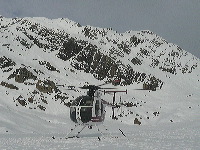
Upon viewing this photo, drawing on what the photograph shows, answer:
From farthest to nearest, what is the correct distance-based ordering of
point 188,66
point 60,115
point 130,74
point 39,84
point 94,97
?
point 188,66 < point 130,74 < point 39,84 < point 60,115 < point 94,97

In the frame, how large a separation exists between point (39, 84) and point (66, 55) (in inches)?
682

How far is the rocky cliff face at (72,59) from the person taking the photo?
38656 millimetres

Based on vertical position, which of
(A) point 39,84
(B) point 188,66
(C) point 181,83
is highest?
(B) point 188,66

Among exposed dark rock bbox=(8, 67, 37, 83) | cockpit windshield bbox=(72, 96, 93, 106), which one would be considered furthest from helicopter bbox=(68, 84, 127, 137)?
exposed dark rock bbox=(8, 67, 37, 83)

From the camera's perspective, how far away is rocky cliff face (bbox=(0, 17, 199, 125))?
38.7m

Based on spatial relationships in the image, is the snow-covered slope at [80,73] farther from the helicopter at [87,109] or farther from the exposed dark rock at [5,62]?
the helicopter at [87,109]

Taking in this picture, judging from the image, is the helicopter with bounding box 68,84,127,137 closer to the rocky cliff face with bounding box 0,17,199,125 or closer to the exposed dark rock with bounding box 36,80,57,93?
the rocky cliff face with bounding box 0,17,199,125

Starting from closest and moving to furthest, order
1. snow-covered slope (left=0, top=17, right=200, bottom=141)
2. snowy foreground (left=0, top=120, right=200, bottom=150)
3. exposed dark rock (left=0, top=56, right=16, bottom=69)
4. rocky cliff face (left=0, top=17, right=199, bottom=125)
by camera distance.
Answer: snowy foreground (left=0, top=120, right=200, bottom=150), snow-covered slope (left=0, top=17, right=200, bottom=141), rocky cliff face (left=0, top=17, right=199, bottom=125), exposed dark rock (left=0, top=56, right=16, bottom=69)

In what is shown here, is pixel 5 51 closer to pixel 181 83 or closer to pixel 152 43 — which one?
pixel 181 83

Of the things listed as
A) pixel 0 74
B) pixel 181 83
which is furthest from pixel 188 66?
pixel 0 74

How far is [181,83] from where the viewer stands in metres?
70.8

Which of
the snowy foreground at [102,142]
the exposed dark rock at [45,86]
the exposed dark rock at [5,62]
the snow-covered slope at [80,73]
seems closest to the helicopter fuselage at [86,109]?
the snowy foreground at [102,142]

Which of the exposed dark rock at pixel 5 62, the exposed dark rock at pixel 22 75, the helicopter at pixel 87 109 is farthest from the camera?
the exposed dark rock at pixel 5 62

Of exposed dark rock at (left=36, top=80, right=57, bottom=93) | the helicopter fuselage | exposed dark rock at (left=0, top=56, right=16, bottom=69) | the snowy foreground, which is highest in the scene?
exposed dark rock at (left=0, top=56, right=16, bottom=69)
